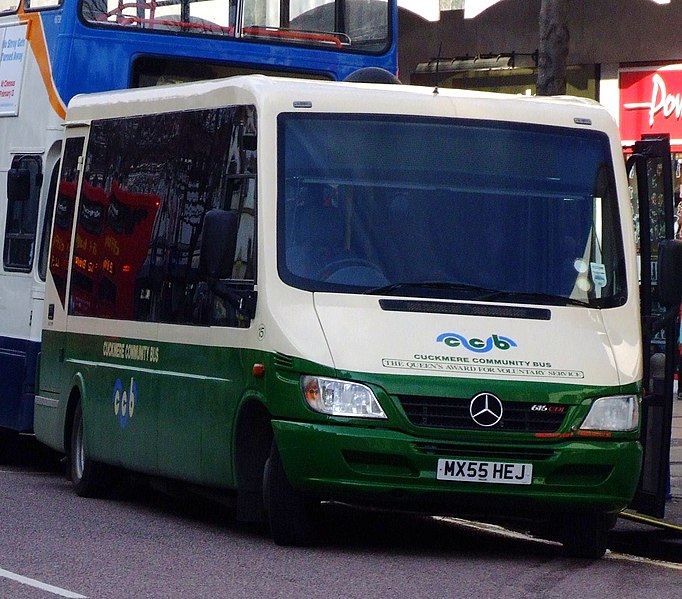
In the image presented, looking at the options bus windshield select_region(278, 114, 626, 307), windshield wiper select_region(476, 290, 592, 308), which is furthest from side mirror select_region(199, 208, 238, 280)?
windshield wiper select_region(476, 290, 592, 308)

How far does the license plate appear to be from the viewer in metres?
10.4

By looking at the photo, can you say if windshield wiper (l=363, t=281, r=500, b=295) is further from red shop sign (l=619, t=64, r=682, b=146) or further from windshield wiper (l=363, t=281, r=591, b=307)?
red shop sign (l=619, t=64, r=682, b=146)

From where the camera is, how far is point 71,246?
1423 cm

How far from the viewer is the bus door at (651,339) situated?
12.1 metres

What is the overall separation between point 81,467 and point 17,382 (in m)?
1.67

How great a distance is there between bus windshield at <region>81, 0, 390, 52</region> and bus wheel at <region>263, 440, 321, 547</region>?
17.4 feet

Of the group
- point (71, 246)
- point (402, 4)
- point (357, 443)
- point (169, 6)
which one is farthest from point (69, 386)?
point (402, 4)

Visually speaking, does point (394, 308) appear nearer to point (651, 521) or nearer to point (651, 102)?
point (651, 521)

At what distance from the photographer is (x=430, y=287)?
35.9 ft

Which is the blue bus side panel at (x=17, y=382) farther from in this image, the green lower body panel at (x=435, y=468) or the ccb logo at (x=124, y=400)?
the green lower body panel at (x=435, y=468)

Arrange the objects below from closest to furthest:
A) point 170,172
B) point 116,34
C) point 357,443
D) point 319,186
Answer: point 357,443
point 319,186
point 170,172
point 116,34

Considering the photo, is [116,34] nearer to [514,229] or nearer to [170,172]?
[170,172]

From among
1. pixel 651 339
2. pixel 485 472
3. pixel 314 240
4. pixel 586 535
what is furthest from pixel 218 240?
pixel 651 339

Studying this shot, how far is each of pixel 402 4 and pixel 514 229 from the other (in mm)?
17188
